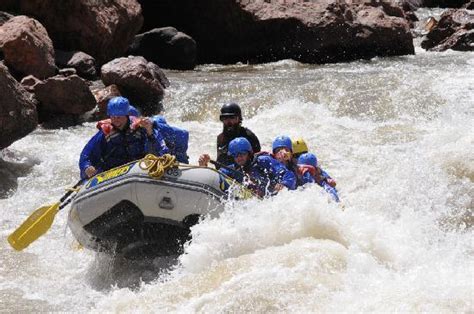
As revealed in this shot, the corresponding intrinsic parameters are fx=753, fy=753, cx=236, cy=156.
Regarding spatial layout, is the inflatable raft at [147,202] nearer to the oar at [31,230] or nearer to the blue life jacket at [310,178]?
the oar at [31,230]

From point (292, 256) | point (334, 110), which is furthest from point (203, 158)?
point (334, 110)

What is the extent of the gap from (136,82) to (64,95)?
46.6 inches

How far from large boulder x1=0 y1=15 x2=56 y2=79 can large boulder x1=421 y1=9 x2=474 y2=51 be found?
8116 millimetres

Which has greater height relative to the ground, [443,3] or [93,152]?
[93,152]

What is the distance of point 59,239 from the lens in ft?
23.1

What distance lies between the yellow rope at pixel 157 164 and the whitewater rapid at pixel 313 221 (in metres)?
0.52

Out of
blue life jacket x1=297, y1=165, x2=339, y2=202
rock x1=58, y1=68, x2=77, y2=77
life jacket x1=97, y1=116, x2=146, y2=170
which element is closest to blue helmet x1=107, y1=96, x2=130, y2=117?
life jacket x1=97, y1=116, x2=146, y2=170

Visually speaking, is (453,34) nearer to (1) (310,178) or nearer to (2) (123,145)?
→ (1) (310,178)

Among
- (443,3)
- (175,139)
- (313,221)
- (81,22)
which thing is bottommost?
(443,3)

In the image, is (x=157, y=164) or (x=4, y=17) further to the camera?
(x=4, y=17)

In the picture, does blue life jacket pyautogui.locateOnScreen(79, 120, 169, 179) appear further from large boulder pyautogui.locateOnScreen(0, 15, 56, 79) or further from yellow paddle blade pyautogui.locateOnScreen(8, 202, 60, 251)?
large boulder pyautogui.locateOnScreen(0, 15, 56, 79)

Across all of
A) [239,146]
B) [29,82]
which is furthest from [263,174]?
[29,82]

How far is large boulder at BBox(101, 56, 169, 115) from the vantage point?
1110cm

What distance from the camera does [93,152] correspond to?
6.31m
